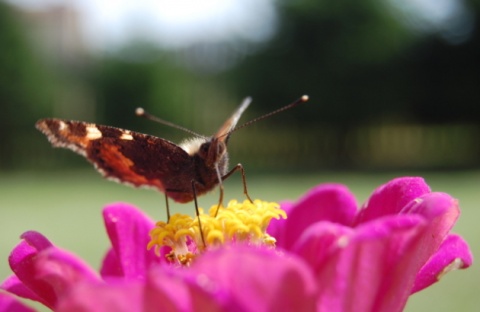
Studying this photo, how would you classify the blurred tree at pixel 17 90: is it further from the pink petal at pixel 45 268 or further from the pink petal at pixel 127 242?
the pink petal at pixel 45 268

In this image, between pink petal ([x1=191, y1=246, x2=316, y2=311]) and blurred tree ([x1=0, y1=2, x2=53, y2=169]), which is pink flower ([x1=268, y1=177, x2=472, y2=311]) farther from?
blurred tree ([x1=0, y1=2, x2=53, y2=169])

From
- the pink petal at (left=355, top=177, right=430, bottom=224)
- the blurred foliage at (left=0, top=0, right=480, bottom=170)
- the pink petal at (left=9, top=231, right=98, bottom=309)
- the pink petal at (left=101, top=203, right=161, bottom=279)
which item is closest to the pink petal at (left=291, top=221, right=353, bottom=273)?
the pink petal at (left=9, top=231, right=98, bottom=309)

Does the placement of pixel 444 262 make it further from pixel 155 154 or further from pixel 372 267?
pixel 155 154

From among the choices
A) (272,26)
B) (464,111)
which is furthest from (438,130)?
(272,26)

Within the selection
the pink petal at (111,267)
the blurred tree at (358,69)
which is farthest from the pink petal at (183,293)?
the blurred tree at (358,69)

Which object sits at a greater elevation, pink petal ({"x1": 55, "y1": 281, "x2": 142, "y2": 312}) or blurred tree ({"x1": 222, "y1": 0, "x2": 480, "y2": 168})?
blurred tree ({"x1": 222, "y1": 0, "x2": 480, "y2": 168})

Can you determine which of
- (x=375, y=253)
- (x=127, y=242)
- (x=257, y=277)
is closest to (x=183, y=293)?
(x=257, y=277)
